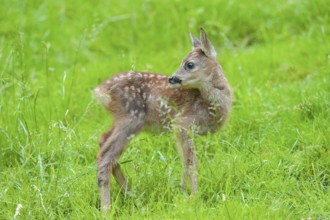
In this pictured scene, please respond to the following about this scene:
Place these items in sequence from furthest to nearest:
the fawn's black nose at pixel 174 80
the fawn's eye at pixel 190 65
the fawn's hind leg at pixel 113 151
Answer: the fawn's eye at pixel 190 65 → the fawn's black nose at pixel 174 80 → the fawn's hind leg at pixel 113 151

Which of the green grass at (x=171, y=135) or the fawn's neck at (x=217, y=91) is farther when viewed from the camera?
the fawn's neck at (x=217, y=91)

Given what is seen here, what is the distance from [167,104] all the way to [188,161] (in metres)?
0.57

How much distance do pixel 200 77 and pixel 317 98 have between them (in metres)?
1.32

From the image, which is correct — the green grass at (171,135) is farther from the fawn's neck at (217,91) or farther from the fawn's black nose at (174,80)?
the fawn's neck at (217,91)

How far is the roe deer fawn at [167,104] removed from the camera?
649 centimetres

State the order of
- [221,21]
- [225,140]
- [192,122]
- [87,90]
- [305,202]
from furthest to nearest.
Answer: [221,21] < [87,90] < [225,140] < [192,122] < [305,202]

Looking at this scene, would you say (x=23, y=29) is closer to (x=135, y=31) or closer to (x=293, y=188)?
(x=135, y=31)

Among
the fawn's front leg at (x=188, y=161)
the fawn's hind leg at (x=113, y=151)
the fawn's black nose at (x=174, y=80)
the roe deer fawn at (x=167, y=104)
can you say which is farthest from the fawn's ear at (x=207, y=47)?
the fawn's hind leg at (x=113, y=151)

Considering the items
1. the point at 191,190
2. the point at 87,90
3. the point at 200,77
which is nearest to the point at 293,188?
the point at 191,190

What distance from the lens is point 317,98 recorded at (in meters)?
7.51

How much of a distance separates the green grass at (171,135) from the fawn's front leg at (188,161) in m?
0.13

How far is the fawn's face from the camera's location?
6.74 metres

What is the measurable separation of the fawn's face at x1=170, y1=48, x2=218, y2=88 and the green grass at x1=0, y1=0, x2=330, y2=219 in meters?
0.12

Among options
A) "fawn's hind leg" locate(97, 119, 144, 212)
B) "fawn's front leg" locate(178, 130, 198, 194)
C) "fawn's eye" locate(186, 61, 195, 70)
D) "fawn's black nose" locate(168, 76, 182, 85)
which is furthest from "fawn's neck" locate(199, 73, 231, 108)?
"fawn's hind leg" locate(97, 119, 144, 212)
